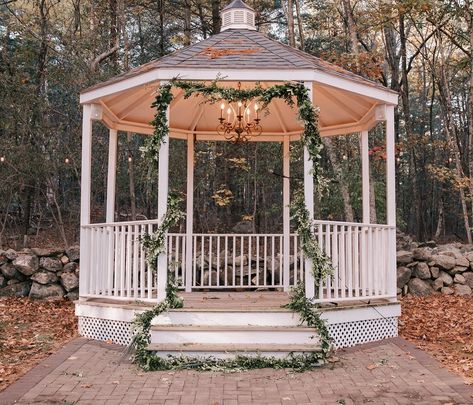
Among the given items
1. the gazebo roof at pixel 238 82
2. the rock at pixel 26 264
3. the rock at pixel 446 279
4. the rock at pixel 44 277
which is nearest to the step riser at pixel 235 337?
the gazebo roof at pixel 238 82

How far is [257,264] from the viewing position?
27.2ft

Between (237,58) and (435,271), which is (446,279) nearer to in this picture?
(435,271)

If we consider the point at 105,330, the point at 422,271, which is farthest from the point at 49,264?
the point at 422,271

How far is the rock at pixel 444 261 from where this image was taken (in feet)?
31.1

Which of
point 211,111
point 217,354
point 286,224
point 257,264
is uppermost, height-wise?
point 211,111

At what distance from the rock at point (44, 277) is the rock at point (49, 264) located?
3.8 inches

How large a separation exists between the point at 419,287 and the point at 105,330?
19.8 ft

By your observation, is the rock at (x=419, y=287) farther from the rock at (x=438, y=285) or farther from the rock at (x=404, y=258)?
the rock at (x=404, y=258)

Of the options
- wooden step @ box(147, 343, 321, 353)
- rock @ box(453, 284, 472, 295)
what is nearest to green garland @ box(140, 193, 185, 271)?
wooden step @ box(147, 343, 321, 353)

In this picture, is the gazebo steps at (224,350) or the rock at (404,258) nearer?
the gazebo steps at (224,350)

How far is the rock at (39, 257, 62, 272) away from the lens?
895cm

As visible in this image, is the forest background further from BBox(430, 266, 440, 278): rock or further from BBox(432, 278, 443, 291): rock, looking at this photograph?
BBox(432, 278, 443, 291): rock

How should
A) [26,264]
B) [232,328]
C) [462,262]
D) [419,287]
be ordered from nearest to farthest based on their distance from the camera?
[232,328] < [26,264] < [419,287] < [462,262]

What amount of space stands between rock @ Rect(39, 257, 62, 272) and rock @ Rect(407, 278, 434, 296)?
6681mm
